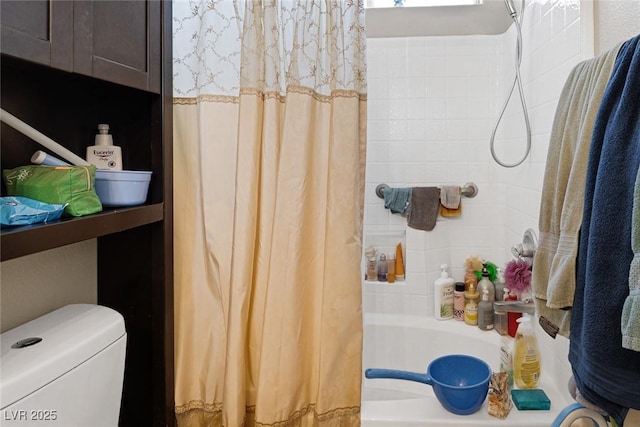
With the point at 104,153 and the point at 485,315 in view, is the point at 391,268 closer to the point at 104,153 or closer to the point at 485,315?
the point at 485,315

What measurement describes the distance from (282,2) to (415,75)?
1.25 meters

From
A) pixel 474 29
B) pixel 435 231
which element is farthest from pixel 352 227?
pixel 474 29

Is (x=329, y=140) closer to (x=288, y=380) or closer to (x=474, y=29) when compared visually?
(x=288, y=380)

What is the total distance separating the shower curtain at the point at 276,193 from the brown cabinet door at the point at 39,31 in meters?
0.40

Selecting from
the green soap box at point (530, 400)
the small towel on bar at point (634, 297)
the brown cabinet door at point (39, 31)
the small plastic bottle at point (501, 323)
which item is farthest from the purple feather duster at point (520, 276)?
the brown cabinet door at point (39, 31)

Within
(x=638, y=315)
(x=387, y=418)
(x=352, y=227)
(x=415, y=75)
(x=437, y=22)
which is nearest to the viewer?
(x=638, y=315)

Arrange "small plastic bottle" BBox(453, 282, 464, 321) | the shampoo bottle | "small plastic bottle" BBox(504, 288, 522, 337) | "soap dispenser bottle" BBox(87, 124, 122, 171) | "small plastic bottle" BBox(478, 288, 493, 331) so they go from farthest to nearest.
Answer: "small plastic bottle" BBox(453, 282, 464, 321) < "small plastic bottle" BBox(478, 288, 493, 331) < "small plastic bottle" BBox(504, 288, 522, 337) < the shampoo bottle < "soap dispenser bottle" BBox(87, 124, 122, 171)

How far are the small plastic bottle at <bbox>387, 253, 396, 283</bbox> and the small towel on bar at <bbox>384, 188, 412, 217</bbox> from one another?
254 millimetres

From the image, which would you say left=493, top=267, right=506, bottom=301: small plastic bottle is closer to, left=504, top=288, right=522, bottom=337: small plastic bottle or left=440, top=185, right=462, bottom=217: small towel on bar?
left=504, top=288, right=522, bottom=337: small plastic bottle

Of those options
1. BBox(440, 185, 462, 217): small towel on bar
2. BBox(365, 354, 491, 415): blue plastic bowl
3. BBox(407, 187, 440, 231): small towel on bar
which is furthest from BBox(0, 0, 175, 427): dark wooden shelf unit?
BBox(440, 185, 462, 217): small towel on bar

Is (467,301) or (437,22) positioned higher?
(437,22)

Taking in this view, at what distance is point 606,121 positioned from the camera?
0.89 meters

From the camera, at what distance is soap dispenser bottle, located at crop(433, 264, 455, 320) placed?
2.19 meters

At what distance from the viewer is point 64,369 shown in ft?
2.77
